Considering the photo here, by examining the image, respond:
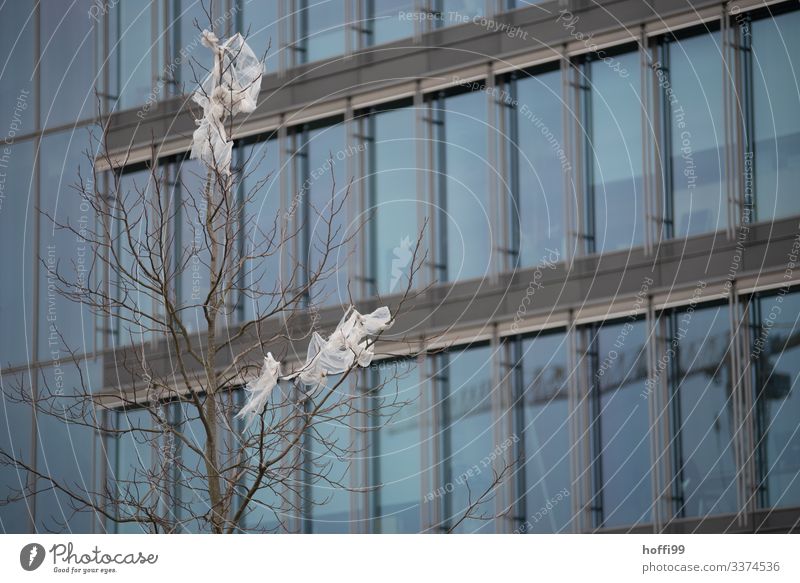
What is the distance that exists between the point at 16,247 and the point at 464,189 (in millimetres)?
7973

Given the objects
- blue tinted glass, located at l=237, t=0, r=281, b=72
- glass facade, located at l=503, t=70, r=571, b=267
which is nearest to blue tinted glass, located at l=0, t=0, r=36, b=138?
blue tinted glass, located at l=237, t=0, r=281, b=72

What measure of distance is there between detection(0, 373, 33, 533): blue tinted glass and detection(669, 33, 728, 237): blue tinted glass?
10627 mm

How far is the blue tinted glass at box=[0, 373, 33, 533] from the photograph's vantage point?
1128 inches

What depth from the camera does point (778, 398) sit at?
2339cm

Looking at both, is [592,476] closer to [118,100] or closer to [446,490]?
[446,490]

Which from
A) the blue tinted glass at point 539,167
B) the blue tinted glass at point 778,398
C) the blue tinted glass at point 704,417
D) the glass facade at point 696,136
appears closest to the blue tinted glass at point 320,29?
the blue tinted glass at point 539,167

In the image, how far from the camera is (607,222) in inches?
987

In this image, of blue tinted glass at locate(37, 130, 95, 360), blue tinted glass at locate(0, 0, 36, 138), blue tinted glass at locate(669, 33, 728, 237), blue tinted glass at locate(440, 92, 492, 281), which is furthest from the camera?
blue tinted glass at locate(0, 0, 36, 138)

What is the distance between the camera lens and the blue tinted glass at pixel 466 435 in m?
25.4

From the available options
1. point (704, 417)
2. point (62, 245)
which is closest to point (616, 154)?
point (704, 417)

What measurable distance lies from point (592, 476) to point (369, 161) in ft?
19.5

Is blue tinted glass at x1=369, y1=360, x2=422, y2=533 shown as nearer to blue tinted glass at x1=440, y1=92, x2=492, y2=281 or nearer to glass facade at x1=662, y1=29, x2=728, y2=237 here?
blue tinted glass at x1=440, y1=92, x2=492, y2=281
